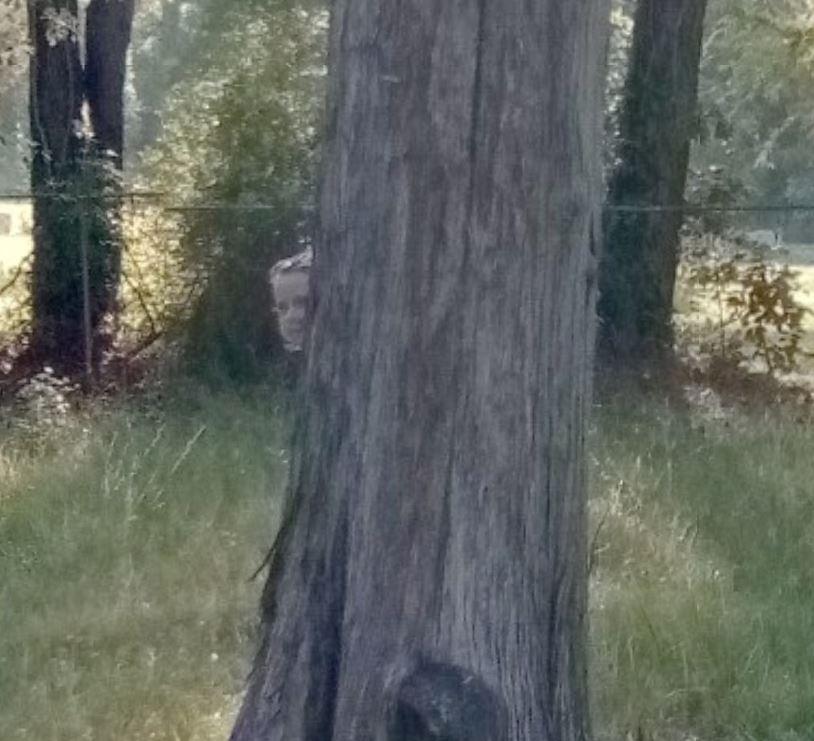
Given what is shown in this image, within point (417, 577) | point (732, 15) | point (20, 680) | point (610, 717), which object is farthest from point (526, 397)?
point (732, 15)

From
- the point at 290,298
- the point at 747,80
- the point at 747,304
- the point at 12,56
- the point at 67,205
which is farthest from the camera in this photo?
the point at 747,80

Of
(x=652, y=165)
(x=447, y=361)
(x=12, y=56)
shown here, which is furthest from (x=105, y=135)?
(x=447, y=361)

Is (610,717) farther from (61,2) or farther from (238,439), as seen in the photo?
(61,2)

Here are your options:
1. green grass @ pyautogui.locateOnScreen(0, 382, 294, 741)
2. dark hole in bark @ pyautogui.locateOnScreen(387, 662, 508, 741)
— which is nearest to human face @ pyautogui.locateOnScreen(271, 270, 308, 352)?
green grass @ pyautogui.locateOnScreen(0, 382, 294, 741)

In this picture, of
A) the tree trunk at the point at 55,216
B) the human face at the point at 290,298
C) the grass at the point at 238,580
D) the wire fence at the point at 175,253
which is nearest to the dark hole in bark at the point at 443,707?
the grass at the point at 238,580

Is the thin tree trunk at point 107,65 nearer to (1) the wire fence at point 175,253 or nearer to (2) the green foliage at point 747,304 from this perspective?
(1) the wire fence at point 175,253

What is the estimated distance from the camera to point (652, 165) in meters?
12.8

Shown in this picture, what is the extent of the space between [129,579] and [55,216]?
18.3 ft

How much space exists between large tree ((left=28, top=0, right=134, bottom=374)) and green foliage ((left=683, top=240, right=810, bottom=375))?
168 inches

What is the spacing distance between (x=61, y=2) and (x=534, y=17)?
348 inches

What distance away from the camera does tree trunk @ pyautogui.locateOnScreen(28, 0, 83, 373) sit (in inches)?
478

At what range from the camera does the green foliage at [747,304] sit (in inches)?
504

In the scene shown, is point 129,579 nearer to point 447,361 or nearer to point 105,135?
point 447,361

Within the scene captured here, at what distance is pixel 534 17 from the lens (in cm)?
424
